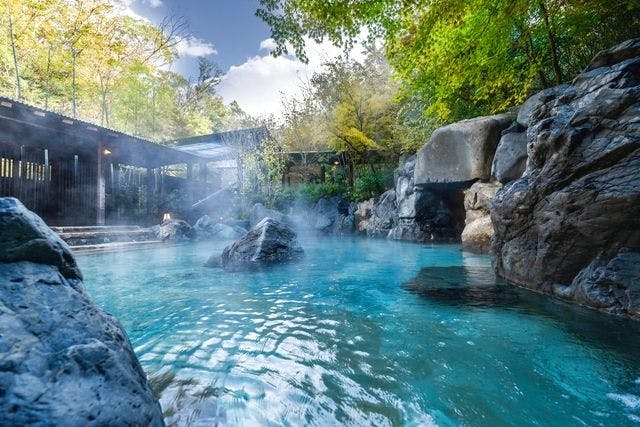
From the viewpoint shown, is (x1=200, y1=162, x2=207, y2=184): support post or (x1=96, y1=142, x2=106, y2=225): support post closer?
(x1=96, y1=142, x2=106, y2=225): support post

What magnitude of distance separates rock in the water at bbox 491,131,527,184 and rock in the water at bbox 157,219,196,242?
13363 mm

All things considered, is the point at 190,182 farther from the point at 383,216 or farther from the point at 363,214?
the point at 383,216

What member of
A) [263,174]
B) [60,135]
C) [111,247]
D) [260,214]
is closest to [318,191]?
[263,174]

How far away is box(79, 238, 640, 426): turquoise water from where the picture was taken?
1957 mm

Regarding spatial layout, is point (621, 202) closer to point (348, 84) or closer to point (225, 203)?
point (348, 84)

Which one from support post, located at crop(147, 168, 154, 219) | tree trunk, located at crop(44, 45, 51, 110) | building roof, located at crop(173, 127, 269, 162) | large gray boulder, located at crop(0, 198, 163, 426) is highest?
tree trunk, located at crop(44, 45, 51, 110)

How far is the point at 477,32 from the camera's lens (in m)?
7.93

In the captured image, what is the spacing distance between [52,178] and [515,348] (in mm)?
18114

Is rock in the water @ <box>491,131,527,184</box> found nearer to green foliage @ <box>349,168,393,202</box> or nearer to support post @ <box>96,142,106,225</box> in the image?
green foliage @ <box>349,168,393,202</box>

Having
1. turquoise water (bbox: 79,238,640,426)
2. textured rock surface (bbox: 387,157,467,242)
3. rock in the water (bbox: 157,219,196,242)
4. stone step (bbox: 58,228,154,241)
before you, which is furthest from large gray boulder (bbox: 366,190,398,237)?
stone step (bbox: 58,228,154,241)

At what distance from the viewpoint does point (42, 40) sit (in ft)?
65.0

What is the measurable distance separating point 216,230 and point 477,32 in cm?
1393

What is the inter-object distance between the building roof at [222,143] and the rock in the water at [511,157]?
14.7 m

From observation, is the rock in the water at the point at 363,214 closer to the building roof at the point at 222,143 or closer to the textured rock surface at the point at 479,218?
the textured rock surface at the point at 479,218
